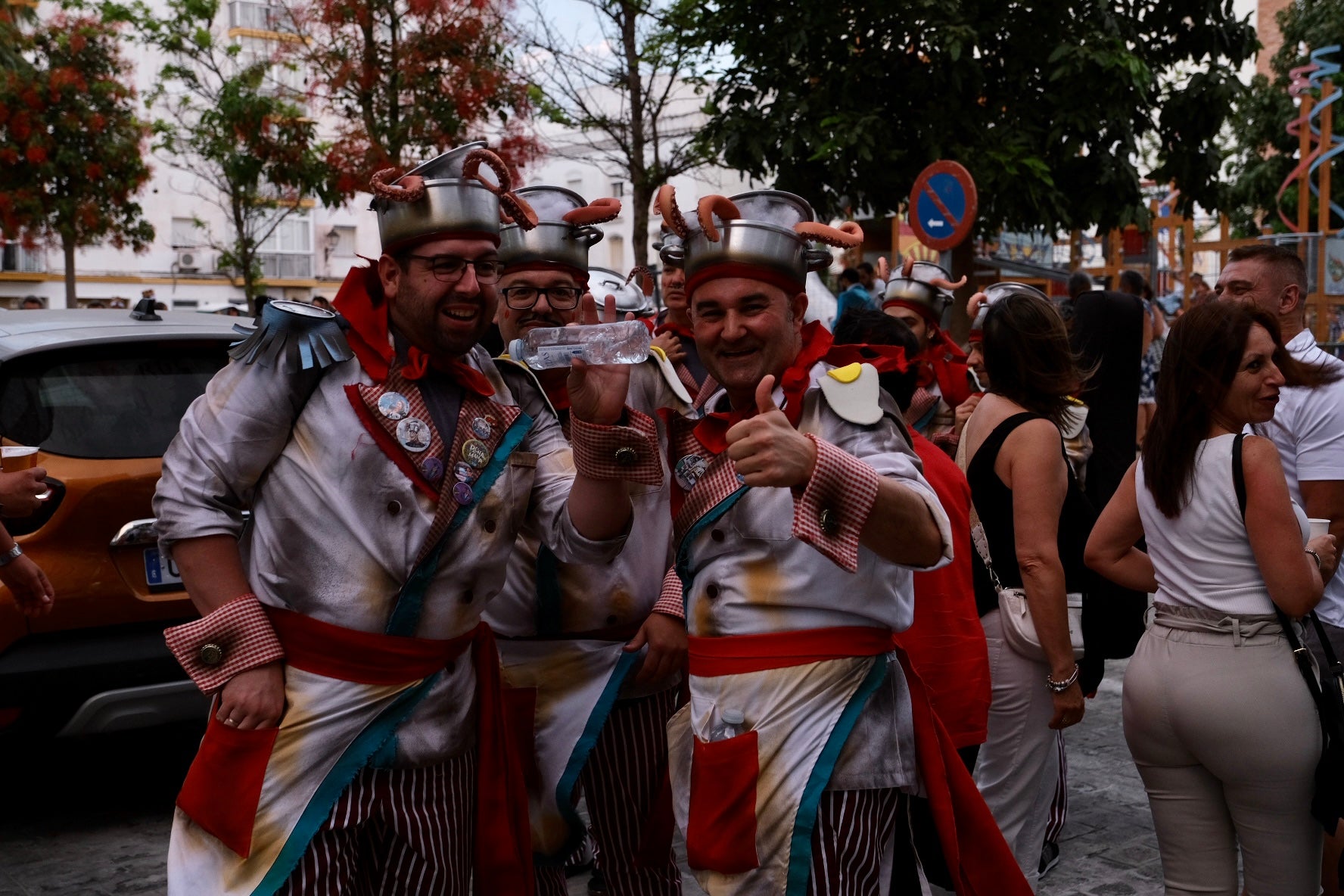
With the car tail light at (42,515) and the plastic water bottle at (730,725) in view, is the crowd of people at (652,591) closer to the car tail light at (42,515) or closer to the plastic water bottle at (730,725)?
the plastic water bottle at (730,725)

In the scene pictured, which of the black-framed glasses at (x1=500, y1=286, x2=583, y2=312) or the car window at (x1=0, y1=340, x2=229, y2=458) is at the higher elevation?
the black-framed glasses at (x1=500, y1=286, x2=583, y2=312)

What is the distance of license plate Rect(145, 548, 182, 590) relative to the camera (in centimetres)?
499

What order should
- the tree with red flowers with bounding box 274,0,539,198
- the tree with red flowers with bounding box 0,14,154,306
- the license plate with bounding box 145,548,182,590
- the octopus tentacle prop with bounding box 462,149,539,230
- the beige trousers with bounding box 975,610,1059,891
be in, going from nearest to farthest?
the octopus tentacle prop with bounding box 462,149,539,230 < the beige trousers with bounding box 975,610,1059,891 < the license plate with bounding box 145,548,182,590 < the tree with red flowers with bounding box 274,0,539,198 < the tree with red flowers with bounding box 0,14,154,306

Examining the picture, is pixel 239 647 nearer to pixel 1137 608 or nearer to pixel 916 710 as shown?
pixel 916 710

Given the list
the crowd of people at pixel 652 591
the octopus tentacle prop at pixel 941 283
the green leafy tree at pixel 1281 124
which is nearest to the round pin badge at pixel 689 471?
the crowd of people at pixel 652 591

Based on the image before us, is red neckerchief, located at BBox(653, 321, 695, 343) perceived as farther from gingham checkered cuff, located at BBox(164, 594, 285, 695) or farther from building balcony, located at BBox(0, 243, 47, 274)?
building balcony, located at BBox(0, 243, 47, 274)

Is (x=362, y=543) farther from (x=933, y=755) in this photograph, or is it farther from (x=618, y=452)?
(x=933, y=755)

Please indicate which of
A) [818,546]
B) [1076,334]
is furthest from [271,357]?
[1076,334]

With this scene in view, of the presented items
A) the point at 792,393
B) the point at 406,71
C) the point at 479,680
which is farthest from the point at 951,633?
the point at 406,71

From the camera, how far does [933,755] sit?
108 inches

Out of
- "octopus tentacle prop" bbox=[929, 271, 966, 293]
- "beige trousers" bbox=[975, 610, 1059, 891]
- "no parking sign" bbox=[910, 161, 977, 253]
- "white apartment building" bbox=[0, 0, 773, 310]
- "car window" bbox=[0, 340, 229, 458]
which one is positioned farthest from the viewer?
"white apartment building" bbox=[0, 0, 773, 310]

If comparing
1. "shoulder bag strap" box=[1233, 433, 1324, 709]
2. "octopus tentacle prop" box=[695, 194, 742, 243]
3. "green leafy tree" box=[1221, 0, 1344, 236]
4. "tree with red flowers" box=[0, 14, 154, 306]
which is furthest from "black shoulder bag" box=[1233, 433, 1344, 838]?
"green leafy tree" box=[1221, 0, 1344, 236]

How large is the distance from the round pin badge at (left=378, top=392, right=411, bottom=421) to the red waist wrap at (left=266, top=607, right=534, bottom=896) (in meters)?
A: 0.42

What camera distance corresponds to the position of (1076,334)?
25.2 feet
